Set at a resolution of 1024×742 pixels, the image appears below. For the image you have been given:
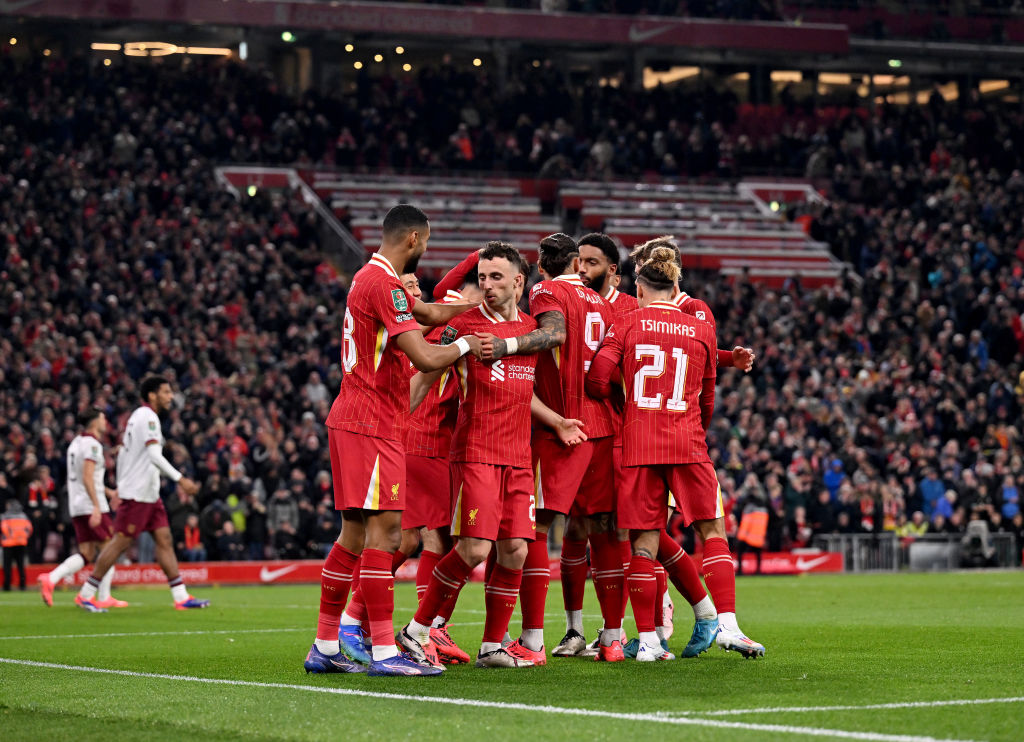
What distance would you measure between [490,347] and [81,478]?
32.9ft

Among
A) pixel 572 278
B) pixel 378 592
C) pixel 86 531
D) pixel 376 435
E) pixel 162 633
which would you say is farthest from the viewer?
pixel 86 531

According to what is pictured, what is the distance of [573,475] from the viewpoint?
929 centimetres

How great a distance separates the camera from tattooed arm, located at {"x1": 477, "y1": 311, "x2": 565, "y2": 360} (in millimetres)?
8609

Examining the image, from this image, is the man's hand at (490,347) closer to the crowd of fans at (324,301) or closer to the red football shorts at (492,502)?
the red football shorts at (492,502)

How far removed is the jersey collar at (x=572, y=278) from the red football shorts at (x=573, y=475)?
3.42ft

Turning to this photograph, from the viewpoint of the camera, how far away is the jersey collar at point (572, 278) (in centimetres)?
971

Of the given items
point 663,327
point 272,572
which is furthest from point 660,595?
point 272,572

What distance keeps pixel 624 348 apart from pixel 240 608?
28.0 feet

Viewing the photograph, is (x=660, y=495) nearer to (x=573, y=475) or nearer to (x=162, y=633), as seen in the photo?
(x=573, y=475)

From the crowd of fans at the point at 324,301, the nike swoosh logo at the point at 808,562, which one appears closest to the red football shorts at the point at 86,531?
the crowd of fans at the point at 324,301

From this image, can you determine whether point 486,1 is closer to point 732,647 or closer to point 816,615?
point 816,615

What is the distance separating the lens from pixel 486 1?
44.7 metres

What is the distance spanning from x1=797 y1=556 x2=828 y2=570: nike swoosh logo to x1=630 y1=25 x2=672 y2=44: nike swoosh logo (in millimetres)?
22788

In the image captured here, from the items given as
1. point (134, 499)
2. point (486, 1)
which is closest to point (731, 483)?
point (134, 499)
